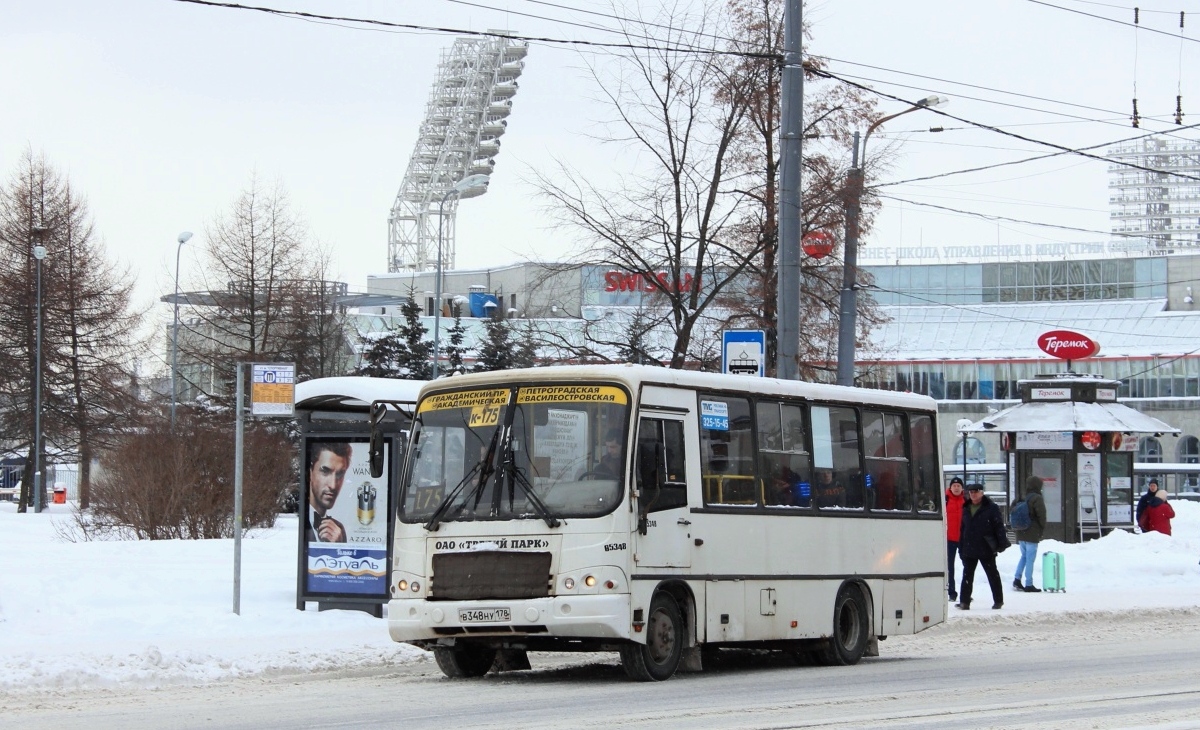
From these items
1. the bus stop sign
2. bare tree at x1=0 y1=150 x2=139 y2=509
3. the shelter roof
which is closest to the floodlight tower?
bare tree at x1=0 y1=150 x2=139 y2=509

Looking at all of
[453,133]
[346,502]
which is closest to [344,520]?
[346,502]

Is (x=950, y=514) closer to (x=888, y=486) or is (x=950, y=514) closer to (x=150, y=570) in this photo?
(x=888, y=486)

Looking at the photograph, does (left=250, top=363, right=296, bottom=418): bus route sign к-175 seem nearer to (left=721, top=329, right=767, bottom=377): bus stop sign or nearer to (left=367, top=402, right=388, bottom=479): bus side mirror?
(left=367, top=402, right=388, bottom=479): bus side mirror

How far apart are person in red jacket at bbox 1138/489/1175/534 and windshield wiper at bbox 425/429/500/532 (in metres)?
22.4

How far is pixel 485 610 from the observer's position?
12.6m

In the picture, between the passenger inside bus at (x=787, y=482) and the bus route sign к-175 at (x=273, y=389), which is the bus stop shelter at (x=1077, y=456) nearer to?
the passenger inside bus at (x=787, y=482)

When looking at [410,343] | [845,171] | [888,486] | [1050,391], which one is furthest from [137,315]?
[888,486]

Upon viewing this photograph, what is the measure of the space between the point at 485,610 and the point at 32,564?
10.1 meters

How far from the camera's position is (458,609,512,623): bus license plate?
41.0 feet

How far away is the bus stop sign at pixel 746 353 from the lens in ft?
60.3

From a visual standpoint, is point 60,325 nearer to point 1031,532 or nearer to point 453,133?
point 1031,532

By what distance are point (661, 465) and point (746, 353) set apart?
5815 millimetres

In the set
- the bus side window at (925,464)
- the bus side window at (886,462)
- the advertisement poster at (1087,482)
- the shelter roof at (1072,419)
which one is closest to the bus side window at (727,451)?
the bus side window at (886,462)

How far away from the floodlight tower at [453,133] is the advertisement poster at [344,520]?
110 m
